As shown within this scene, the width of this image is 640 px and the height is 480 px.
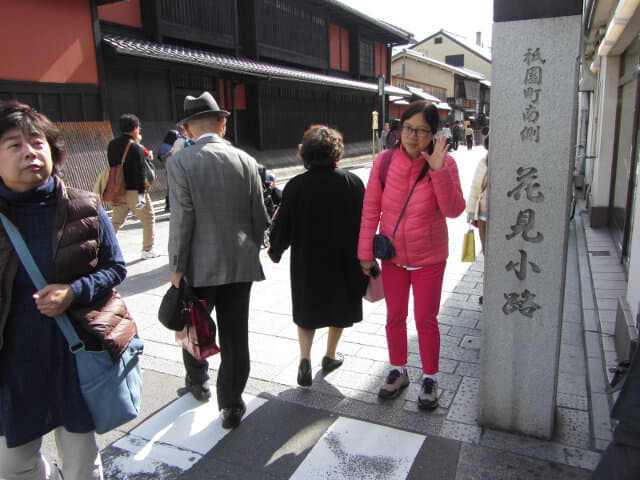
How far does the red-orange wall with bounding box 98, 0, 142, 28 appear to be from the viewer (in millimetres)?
10875

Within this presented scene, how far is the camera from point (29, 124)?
75.9 inches

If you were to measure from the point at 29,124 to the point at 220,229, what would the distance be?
1194mm

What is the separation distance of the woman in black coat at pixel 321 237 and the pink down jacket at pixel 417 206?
296 millimetres

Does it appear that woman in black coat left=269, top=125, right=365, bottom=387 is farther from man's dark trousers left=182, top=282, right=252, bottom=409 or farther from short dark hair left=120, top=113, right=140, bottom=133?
short dark hair left=120, top=113, right=140, bottom=133

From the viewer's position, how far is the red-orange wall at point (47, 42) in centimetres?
875

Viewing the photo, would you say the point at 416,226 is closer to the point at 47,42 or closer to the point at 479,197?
the point at 479,197

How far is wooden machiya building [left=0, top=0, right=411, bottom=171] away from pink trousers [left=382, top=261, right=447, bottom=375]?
340 inches

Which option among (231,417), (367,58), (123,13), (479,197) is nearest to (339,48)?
(367,58)

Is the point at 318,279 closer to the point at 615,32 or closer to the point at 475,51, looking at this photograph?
the point at 615,32

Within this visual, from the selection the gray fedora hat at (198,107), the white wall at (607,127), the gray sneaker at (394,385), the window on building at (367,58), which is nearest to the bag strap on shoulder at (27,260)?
the gray fedora hat at (198,107)

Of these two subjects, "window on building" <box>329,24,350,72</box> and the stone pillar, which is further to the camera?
"window on building" <box>329,24,350,72</box>

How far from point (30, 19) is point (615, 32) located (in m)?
9.35

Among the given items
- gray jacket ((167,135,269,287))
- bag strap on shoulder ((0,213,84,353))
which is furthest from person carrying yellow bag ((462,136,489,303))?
bag strap on shoulder ((0,213,84,353))

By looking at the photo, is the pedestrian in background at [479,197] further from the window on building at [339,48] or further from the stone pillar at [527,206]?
the window on building at [339,48]
